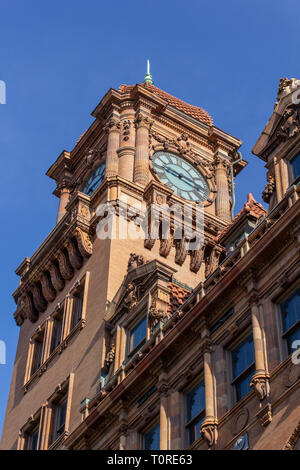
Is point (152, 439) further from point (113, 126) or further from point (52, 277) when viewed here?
point (113, 126)

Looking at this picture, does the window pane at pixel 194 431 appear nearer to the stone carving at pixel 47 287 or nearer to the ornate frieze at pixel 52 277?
the ornate frieze at pixel 52 277

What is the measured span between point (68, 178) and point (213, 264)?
14866 millimetres

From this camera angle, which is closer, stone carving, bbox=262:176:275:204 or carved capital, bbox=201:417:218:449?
carved capital, bbox=201:417:218:449

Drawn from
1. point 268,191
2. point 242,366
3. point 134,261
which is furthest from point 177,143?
point 242,366

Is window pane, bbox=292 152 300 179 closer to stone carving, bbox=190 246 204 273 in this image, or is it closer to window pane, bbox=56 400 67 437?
stone carving, bbox=190 246 204 273

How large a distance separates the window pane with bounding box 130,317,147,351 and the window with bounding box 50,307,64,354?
887cm

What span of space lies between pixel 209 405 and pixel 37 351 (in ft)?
72.2

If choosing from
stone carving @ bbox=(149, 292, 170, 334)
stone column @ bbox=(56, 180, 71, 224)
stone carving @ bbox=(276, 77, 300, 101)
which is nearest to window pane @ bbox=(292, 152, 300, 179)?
stone carving @ bbox=(276, 77, 300, 101)

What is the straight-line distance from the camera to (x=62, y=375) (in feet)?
159

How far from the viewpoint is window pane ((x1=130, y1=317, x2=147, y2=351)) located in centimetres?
4259

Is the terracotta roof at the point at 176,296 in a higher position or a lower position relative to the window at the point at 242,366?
higher

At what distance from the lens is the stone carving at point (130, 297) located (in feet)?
146

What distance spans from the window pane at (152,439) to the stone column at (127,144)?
70.1 ft

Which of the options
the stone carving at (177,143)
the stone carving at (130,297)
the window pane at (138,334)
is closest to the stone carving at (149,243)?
the stone carving at (130,297)
